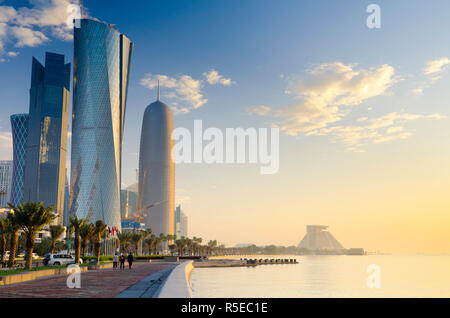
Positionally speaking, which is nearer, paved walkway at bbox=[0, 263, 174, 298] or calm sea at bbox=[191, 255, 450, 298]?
paved walkway at bbox=[0, 263, 174, 298]

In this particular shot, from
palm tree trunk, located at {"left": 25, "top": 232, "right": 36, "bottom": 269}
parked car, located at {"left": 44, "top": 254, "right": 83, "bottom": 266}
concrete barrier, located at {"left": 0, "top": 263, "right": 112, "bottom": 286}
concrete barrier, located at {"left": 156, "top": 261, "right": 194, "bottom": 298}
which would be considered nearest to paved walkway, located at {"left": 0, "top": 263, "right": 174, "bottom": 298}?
concrete barrier, located at {"left": 0, "top": 263, "right": 112, "bottom": 286}

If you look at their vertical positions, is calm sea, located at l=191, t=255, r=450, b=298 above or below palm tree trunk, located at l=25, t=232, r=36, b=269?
below

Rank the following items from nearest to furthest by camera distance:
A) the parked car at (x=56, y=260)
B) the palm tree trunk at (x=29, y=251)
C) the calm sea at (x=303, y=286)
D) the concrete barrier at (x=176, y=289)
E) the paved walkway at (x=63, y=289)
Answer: the concrete barrier at (x=176, y=289) < the paved walkway at (x=63, y=289) < the palm tree trunk at (x=29, y=251) < the parked car at (x=56, y=260) < the calm sea at (x=303, y=286)

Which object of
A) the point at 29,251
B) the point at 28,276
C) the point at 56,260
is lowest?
the point at 56,260

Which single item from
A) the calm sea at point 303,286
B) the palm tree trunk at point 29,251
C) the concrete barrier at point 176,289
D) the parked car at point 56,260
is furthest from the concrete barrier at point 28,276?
the parked car at point 56,260

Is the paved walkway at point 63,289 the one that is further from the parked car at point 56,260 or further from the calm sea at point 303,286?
the parked car at point 56,260

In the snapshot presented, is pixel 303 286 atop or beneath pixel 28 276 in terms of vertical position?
beneath

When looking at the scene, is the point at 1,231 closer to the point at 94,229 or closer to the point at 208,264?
the point at 94,229

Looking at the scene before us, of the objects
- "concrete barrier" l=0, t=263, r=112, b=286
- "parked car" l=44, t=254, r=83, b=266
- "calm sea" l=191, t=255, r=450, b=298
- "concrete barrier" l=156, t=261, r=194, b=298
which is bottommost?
"calm sea" l=191, t=255, r=450, b=298

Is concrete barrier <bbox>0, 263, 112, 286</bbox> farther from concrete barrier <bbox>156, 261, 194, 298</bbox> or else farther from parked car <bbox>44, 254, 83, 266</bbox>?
parked car <bbox>44, 254, 83, 266</bbox>

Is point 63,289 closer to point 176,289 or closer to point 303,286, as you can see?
point 176,289

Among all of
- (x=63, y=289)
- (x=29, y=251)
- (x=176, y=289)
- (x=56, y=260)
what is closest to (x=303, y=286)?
(x=56, y=260)
